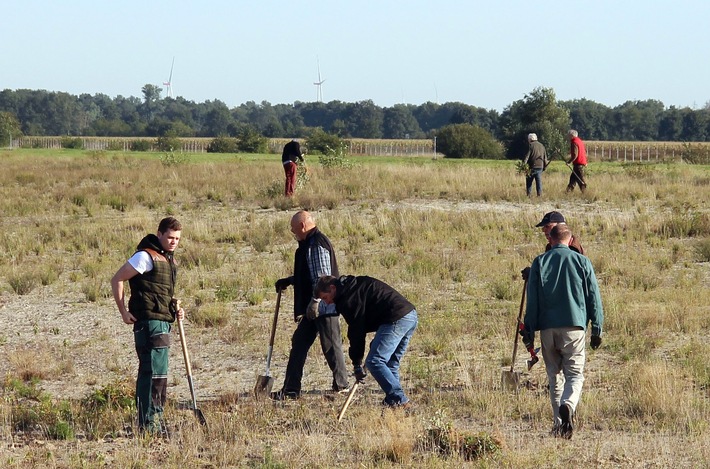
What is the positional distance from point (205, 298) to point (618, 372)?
22.7 ft

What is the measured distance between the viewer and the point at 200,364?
1195 cm

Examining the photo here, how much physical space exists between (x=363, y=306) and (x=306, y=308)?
113 cm

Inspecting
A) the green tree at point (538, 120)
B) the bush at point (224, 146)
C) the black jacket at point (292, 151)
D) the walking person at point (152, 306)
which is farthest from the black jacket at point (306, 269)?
the bush at point (224, 146)

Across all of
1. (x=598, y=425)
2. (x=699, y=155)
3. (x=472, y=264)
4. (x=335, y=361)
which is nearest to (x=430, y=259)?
(x=472, y=264)

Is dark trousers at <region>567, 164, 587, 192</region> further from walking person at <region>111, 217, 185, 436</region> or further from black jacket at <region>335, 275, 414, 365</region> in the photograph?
walking person at <region>111, 217, 185, 436</region>

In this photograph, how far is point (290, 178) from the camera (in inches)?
1059

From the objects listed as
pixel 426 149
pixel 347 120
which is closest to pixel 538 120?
pixel 426 149

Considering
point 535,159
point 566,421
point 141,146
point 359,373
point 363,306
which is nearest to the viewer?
point 566,421

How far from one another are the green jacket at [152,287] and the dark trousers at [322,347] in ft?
6.27

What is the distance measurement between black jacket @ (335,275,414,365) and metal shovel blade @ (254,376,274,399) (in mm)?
1394

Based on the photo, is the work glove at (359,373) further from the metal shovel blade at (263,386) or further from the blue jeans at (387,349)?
the metal shovel blade at (263,386)

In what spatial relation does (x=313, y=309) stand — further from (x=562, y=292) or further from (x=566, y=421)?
(x=566, y=421)

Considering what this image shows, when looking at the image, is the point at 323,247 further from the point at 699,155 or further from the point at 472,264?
the point at 699,155

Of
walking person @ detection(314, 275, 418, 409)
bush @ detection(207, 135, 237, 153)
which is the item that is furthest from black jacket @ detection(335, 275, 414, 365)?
bush @ detection(207, 135, 237, 153)
